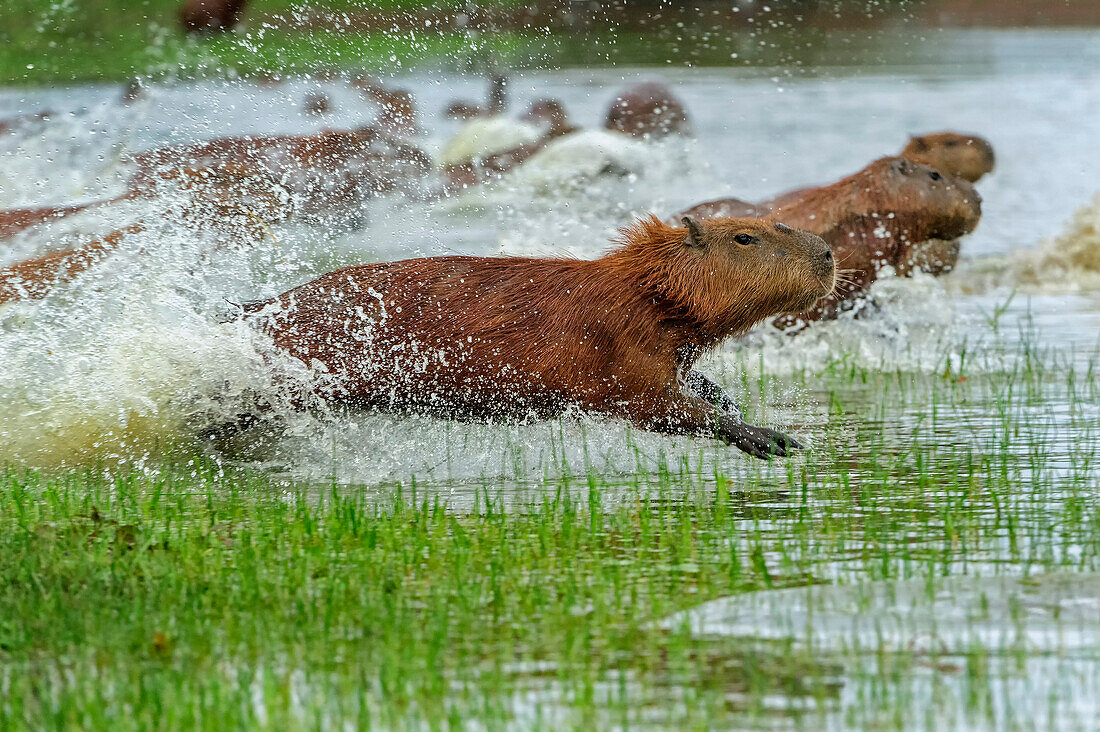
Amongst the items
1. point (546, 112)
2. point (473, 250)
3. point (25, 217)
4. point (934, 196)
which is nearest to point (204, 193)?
point (25, 217)

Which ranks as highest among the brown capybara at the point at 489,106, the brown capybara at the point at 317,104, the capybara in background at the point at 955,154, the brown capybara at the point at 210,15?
A: the brown capybara at the point at 210,15

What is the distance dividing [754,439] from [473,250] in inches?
256

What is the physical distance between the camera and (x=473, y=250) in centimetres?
1242

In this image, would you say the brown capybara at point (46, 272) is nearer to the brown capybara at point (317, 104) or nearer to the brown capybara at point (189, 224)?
the brown capybara at point (189, 224)

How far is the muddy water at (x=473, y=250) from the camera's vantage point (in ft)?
20.9

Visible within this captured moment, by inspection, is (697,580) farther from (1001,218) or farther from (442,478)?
(1001,218)

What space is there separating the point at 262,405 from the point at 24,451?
1.01 metres

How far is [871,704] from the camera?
11.4ft

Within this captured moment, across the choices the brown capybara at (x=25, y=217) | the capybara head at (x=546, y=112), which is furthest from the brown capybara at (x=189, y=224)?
the capybara head at (x=546, y=112)

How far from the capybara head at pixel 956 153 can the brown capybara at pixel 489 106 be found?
345 inches

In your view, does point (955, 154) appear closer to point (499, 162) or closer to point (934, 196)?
point (934, 196)

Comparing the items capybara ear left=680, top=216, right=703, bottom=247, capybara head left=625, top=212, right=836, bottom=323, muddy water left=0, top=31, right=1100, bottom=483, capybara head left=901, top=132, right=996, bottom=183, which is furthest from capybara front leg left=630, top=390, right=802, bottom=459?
capybara head left=901, top=132, right=996, bottom=183

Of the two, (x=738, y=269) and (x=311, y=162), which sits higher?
(x=311, y=162)

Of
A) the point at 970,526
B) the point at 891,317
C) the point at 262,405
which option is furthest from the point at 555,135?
the point at 970,526
